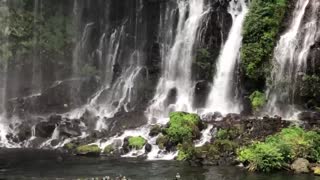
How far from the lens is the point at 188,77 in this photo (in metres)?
42.5

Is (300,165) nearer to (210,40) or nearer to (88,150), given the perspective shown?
(88,150)

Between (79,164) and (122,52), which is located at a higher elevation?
(122,52)

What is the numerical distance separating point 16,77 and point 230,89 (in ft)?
66.1

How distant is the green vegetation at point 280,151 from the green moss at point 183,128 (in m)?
4.83

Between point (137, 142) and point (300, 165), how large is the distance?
11170 millimetres

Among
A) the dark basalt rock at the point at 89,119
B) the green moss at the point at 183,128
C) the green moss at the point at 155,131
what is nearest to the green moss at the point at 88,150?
the green moss at the point at 155,131

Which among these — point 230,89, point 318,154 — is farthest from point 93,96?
point 318,154

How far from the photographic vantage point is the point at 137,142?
32719 mm

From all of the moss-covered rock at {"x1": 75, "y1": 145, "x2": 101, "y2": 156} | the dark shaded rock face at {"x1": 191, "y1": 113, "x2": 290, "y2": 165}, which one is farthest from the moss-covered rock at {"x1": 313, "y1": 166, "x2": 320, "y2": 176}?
the moss-covered rock at {"x1": 75, "y1": 145, "x2": 101, "y2": 156}

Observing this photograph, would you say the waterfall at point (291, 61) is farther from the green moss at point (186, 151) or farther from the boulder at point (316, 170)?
the boulder at point (316, 170)

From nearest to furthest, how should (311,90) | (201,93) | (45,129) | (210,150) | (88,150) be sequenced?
(210,150)
(88,150)
(311,90)
(45,129)
(201,93)

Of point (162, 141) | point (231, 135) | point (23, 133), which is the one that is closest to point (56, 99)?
point (23, 133)

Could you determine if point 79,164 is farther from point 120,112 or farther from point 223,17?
point 223,17

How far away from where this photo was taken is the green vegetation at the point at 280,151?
82.9 ft
